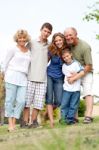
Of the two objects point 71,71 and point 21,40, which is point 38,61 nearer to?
point 21,40

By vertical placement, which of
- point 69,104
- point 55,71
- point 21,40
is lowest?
point 69,104

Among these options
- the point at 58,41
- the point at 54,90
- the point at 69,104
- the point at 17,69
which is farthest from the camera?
the point at 69,104

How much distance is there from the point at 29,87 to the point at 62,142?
282 inches

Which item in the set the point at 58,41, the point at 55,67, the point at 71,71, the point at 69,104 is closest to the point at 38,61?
the point at 55,67

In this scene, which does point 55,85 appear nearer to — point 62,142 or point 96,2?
point 62,142

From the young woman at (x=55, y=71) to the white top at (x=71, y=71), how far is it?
10cm

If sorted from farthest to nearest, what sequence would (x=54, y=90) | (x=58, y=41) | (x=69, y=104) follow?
(x=69, y=104), (x=54, y=90), (x=58, y=41)

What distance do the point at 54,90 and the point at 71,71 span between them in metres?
0.54

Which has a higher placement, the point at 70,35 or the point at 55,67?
the point at 70,35

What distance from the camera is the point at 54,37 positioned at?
10.8 m

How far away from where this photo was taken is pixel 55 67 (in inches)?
434

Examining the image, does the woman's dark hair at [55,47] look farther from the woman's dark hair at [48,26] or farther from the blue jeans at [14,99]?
the blue jeans at [14,99]

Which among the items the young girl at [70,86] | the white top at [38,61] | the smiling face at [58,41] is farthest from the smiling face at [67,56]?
the white top at [38,61]

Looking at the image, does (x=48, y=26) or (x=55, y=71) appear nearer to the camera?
(x=48, y=26)
